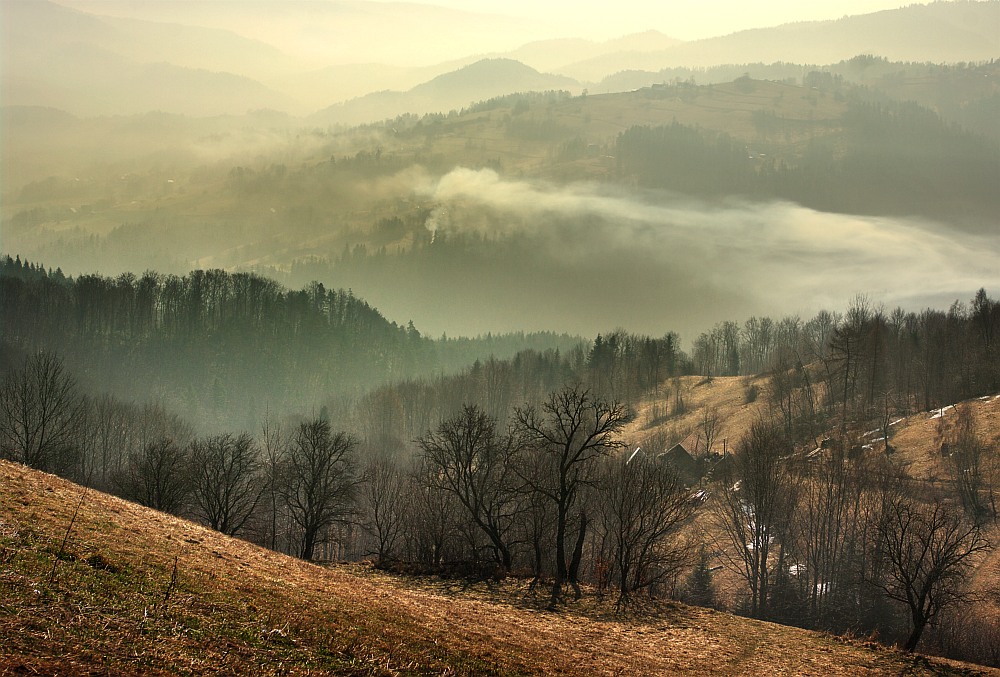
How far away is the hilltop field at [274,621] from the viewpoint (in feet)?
63.5

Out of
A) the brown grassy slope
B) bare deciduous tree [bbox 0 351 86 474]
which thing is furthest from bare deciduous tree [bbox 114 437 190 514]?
the brown grassy slope

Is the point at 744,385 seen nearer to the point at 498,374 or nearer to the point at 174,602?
the point at 498,374

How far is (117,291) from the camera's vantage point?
19312 cm

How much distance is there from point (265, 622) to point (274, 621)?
0.43 meters

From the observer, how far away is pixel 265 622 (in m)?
23.7

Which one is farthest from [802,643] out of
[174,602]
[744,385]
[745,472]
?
[744,385]

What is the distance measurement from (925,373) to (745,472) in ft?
206

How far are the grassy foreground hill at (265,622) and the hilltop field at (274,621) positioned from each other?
0.07m

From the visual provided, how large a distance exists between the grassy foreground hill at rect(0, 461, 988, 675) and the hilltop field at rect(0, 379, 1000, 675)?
0.07 m

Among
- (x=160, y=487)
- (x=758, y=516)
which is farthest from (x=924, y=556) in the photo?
(x=160, y=487)

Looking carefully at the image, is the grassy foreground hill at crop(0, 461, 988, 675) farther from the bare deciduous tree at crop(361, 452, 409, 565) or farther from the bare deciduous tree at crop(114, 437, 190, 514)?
the bare deciduous tree at crop(114, 437, 190, 514)

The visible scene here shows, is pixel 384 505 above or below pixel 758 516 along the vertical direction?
below

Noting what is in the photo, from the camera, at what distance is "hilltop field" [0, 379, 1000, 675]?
1934 centimetres

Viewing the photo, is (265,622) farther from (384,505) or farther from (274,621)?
(384,505)
